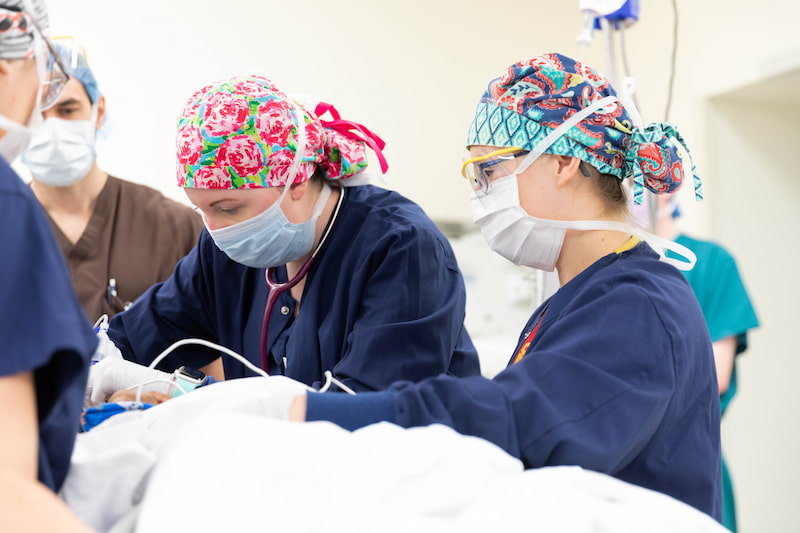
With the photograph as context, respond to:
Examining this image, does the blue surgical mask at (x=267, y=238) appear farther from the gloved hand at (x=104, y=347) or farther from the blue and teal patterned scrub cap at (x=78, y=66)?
the blue and teal patterned scrub cap at (x=78, y=66)

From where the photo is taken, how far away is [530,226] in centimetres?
148

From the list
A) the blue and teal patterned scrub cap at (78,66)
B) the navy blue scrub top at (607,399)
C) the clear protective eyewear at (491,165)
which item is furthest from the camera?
the blue and teal patterned scrub cap at (78,66)

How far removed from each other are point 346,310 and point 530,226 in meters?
0.46

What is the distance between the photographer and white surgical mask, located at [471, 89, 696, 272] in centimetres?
142

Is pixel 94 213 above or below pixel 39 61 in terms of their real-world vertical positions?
below

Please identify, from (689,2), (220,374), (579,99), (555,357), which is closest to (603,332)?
(555,357)

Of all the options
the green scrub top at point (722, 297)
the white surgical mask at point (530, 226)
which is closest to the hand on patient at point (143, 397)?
the white surgical mask at point (530, 226)

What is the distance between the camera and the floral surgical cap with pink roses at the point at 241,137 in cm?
160

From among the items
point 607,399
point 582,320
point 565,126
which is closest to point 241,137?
point 565,126

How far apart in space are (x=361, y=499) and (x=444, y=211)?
285 cm

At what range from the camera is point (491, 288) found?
11.4 ft

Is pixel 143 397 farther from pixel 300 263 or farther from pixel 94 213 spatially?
pixel 94 213

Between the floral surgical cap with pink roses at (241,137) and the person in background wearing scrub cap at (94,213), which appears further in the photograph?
the person in background wearing scrub cap at (94,213)

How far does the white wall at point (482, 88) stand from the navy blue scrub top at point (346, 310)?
1338 millimetres
